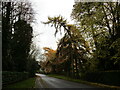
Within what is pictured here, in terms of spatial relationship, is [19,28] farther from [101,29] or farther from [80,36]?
[101,29]

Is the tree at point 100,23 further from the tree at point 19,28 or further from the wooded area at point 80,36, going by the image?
the tree at point 19,28

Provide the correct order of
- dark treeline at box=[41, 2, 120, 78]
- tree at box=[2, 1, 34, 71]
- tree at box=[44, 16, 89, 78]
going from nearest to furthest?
dark treeline at box=[41, 2, 120, 78], tree at box=[2, 1, 34, 71], tree at box=[44, 16, 89, 78]

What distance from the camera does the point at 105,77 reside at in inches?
800

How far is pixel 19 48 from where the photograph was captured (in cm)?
2748

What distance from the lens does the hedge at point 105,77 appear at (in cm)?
1774

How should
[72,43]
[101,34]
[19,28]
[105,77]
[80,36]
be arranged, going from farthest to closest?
[72,43] → [80,36] → [19,28] → [105,77] → [101,34]

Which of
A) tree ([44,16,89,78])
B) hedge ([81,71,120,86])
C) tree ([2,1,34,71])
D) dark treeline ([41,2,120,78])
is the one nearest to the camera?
dark treeline ([41,2,120,78])

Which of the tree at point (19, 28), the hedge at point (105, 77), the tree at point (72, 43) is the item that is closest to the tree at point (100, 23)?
the hedge at point (105, 77)

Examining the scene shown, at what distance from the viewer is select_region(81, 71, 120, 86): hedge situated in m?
17.7

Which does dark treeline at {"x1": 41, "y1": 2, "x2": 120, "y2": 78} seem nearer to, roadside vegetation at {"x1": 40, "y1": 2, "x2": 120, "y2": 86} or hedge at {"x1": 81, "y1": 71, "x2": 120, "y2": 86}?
roadside vegetation at {"x1": 40, "y1": 2, "x2": 120, "y2": 86}

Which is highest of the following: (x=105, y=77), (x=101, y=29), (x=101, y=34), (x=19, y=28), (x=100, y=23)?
(x=19, y=28)

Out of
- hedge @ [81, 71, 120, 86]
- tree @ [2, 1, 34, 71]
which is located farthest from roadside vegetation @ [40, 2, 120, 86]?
tree @ [2, 1, 34, 71]

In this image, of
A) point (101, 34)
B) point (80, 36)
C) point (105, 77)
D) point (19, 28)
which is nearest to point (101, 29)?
point (101, 34)

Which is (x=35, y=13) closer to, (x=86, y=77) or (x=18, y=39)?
(x=18, y=39)
